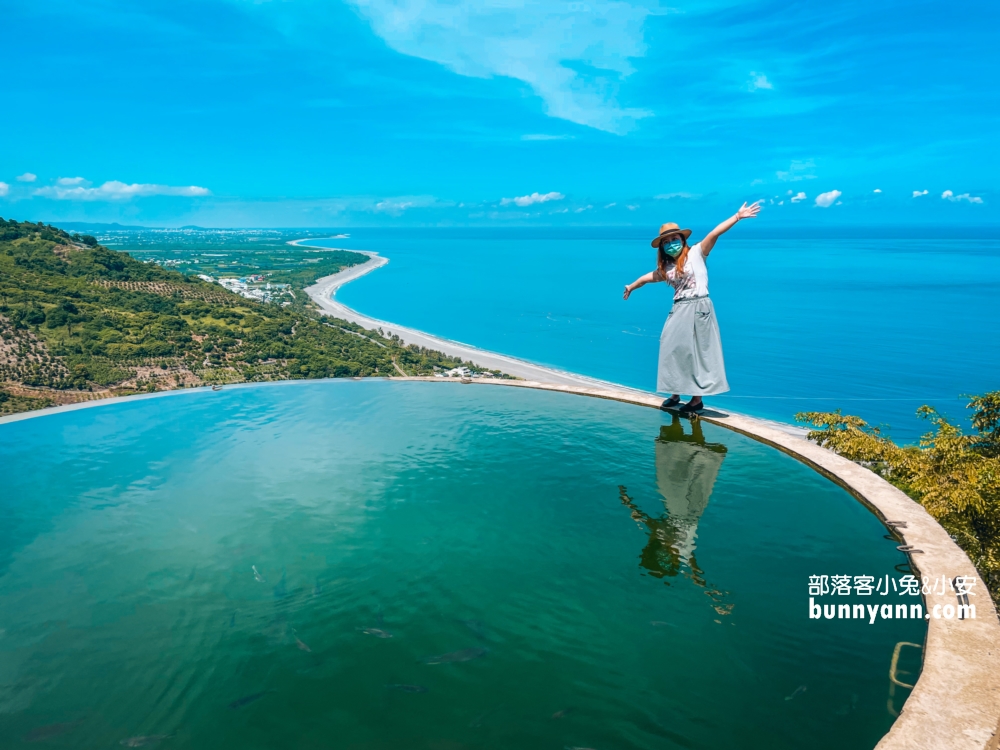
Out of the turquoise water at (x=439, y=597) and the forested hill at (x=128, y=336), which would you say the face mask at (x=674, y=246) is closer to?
the turquoise water at (x=439, y=597)

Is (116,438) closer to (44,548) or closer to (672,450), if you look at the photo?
(44,548)

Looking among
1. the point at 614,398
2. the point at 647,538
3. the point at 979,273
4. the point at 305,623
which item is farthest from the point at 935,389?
the point at 979,273

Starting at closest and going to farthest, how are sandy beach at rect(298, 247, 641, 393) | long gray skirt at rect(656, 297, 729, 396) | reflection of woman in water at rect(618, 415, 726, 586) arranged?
reflection of woman in water at rect(618, 415, 726, 586) → long gray skirt at rect(656, 297, 729, 396) → sandy beach at rect(298, 247, 641, 393)

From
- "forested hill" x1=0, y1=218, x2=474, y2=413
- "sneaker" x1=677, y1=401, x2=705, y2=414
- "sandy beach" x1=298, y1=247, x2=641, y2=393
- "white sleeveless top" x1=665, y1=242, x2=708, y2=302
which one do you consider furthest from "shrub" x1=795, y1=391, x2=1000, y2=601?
"forested hill" x1=0, y1=218, x2=474, y2=413

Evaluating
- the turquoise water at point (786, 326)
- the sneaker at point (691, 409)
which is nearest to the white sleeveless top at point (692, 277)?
the sneaker at point (691, 409)

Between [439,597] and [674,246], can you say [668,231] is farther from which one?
[439,597]

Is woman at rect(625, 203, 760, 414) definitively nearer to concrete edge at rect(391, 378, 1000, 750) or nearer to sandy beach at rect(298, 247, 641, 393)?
concrete edge at rect(391, 378, 1000, 750)
